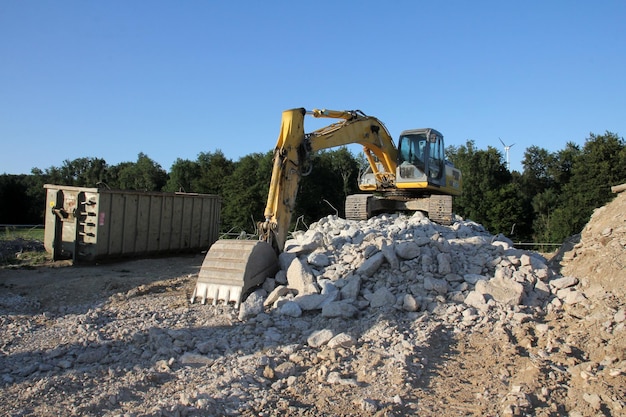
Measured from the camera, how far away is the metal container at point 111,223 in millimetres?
12586

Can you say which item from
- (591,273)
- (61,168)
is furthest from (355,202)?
(61,168)

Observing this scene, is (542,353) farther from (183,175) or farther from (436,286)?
(183,175)

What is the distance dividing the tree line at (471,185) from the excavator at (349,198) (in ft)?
39.3

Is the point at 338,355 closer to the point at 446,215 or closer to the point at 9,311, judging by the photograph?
the point at 9,311

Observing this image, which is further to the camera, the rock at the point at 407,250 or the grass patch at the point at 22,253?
the grass patch at the point at 22,253

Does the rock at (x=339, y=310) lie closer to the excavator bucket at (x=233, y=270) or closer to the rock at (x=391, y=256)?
the rock at (x=391, y=256)

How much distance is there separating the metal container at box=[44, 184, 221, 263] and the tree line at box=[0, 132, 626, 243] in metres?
8.70

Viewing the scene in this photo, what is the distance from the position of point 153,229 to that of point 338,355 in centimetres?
980

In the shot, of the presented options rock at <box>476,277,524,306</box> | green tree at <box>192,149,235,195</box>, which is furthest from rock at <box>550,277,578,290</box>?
green tree at <box>192,149,235,195</box>

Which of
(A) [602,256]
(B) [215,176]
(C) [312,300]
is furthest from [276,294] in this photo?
(B) [215,176]

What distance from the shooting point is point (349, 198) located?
12609 millimetres

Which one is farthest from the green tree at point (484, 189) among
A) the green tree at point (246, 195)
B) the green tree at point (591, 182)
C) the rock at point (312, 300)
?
the rock at point (312, 300)

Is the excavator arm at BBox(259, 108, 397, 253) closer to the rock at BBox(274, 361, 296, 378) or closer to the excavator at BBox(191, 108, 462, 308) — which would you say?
the excavator at BBox(191, 108, 462, 308)

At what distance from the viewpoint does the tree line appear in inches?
1167
